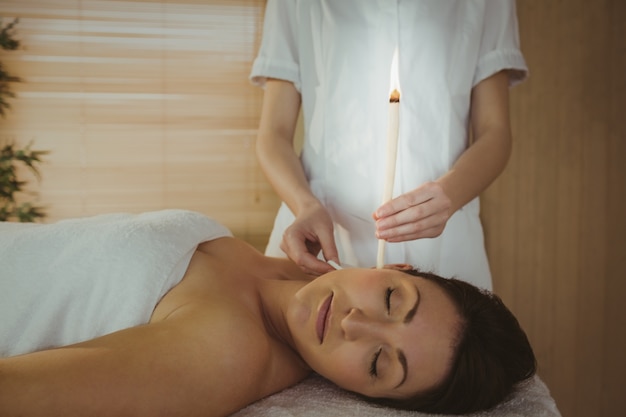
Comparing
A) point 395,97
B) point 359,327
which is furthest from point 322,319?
point 395,97

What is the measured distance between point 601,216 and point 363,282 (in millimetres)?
2361

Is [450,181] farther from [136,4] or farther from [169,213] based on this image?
[136,4]

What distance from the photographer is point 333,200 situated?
167 centimetres

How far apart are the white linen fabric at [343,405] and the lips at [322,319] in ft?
0.43

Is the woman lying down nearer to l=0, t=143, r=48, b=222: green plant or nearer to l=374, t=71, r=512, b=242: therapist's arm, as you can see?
l=374, t=71, r=512, b=242: therapist's arm

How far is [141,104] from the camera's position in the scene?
10.6 ft

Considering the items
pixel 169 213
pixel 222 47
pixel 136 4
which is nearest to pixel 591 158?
pixel 222 47

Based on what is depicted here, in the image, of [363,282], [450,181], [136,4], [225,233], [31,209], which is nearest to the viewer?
[363,282]

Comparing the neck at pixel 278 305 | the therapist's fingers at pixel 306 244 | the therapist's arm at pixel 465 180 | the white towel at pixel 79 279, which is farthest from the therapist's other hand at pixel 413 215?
the white towel at pixel 79 279

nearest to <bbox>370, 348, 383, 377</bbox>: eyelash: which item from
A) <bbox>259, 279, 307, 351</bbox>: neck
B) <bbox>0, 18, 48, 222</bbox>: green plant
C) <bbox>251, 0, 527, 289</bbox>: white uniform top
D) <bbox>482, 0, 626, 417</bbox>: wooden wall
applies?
<bbox>259, 279, 307, 351</bbox>: neck

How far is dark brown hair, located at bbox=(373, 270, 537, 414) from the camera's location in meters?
1.15

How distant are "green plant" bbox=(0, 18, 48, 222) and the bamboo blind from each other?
0.07 m

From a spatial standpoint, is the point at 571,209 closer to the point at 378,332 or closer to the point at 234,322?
the point at 378,332

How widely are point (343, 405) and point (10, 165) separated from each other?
2562mm
